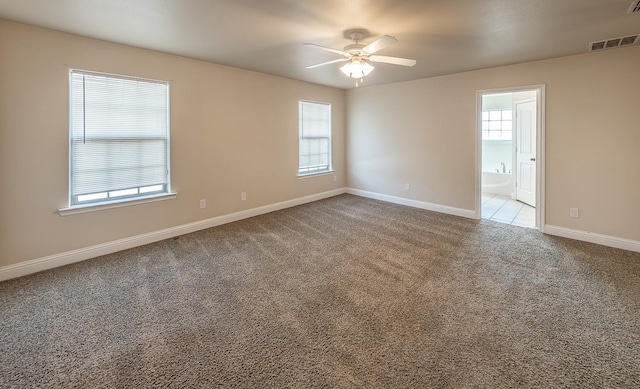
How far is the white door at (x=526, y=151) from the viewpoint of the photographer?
5.43 metres

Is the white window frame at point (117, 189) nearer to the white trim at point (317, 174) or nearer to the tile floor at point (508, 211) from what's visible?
the white trim at point (317, 174)

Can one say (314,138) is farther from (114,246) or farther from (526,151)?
(526,151)

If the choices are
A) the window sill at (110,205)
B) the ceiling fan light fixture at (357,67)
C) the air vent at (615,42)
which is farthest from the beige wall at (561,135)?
the window sill at (110,205)

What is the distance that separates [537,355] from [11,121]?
15.7ft

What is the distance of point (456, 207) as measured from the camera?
521 centimetres

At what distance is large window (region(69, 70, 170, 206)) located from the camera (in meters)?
3.27

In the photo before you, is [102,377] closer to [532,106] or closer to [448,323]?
[448,323]

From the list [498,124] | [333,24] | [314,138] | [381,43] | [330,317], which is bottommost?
[330,317]

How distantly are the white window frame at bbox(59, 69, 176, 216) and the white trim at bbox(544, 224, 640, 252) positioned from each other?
5.35m

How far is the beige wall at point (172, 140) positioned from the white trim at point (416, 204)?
3.72 ft

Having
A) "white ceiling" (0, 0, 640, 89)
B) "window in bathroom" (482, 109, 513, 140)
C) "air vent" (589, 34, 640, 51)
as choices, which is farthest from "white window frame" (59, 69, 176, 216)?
"window in bathroom" (482, 109, 513, 140)

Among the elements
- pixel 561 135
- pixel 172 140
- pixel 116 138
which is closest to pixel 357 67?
pixel 172 140

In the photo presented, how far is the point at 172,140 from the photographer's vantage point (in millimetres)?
4023

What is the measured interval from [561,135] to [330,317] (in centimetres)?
404
